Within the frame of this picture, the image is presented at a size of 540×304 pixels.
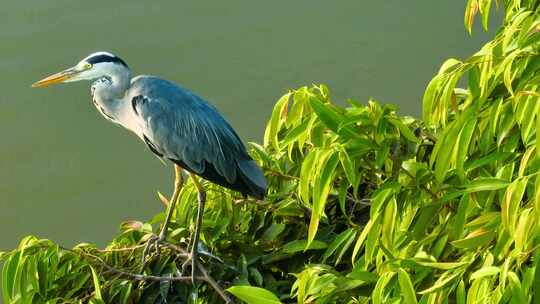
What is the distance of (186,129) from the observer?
261 cm

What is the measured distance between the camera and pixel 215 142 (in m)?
2.58

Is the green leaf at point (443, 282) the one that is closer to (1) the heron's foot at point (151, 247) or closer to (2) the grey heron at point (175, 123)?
(1) the heron's foot at point (151, 247)

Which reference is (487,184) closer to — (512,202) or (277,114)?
(512,202)

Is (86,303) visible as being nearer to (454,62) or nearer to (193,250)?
(193,250)

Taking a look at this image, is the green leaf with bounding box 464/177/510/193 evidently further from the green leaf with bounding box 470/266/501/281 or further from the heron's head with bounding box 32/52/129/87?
the heron's head with bounding box 32/52/129/87

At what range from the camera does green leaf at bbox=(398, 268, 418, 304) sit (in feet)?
4.08

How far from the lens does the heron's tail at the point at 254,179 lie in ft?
7.40

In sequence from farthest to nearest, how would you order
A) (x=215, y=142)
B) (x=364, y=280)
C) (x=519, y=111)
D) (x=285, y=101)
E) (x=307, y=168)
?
(x=215, y=142) < (x=285, y=101) < (x=364, y=280) < (x=307, y=168) < (x=519, y=111)

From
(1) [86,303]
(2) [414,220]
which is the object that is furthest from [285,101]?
(1) [86,303]

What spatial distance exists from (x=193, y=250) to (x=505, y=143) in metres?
0.91

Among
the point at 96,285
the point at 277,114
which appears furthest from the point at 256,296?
the point at 96,285

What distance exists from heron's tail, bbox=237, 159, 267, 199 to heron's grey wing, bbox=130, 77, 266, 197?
0.40ft

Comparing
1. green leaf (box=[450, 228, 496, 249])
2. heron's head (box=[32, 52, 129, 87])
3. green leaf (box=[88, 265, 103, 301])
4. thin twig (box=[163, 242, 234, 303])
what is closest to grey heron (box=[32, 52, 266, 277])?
heron's head (box=[32, 52, 129, 87])

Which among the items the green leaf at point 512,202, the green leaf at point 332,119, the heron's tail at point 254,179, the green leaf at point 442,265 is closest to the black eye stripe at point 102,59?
the heron's tail at point 254,179
